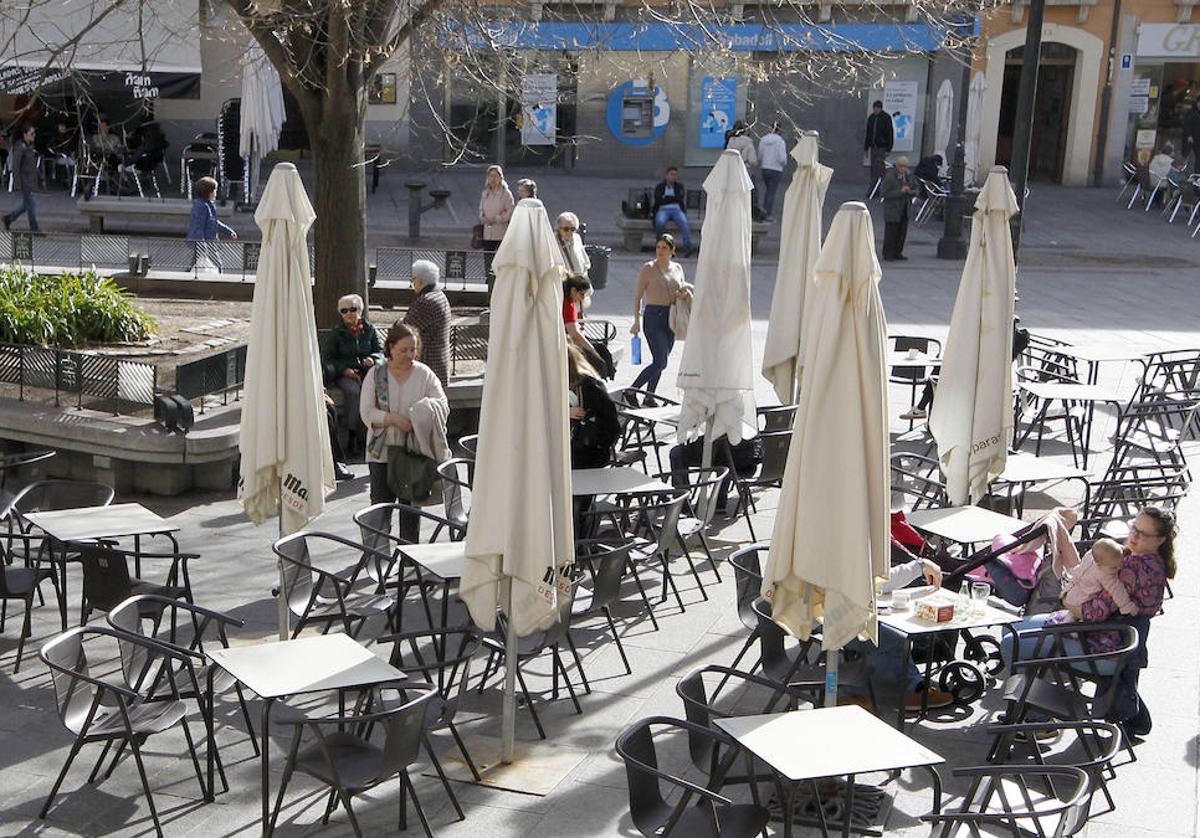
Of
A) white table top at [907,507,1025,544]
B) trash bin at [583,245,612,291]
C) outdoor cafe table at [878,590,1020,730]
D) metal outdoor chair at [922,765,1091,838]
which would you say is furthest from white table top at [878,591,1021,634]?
trash bin at [583,245,612,291]

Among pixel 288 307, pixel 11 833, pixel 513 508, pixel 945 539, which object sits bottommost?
pixel 11 833

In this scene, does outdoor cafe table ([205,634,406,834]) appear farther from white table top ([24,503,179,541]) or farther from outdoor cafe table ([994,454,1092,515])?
outdoor cafe table ([994,454,1092,515])

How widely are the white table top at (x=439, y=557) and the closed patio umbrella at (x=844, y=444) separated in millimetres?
2089

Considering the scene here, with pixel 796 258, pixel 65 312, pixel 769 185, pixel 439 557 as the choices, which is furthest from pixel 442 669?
pixel 769 185

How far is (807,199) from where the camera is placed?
494 inches

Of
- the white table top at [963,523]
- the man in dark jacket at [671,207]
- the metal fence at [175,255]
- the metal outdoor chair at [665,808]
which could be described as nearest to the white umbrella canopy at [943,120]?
the man in dark jacket at [671,207]

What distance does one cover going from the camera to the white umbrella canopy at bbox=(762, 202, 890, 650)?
7176mm

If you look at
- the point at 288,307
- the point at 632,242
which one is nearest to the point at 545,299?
the point at 288,307

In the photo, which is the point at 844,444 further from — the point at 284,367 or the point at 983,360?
the point at 983,360

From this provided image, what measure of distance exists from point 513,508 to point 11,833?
2712mm

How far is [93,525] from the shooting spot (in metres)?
9.10

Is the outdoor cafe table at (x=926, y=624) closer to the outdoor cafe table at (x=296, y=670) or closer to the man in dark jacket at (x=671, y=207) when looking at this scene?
the outdoor cafe table at (x=296, y=670)

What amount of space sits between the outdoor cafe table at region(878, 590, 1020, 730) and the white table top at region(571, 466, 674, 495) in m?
2.40

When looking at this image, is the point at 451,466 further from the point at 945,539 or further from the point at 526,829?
the point at 526,829
